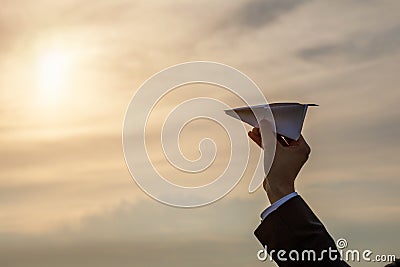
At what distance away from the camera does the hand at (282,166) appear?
5.97 m

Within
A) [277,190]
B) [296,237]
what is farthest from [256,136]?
[296,237]

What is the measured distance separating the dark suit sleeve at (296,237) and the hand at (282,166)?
0.10 meters

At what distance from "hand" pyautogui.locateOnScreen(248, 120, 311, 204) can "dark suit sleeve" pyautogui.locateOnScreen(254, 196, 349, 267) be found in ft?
0.34

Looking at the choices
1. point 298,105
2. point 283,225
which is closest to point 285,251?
point 283,225

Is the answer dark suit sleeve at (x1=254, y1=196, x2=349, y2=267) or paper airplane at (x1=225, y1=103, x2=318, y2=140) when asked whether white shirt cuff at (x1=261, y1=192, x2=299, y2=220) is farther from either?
paper airplane at (x1=225, y1=103, x2=318, y2=140)

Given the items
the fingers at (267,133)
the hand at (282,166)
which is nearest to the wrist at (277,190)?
the hand at (282,166)

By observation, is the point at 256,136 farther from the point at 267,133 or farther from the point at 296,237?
the point at 296,237

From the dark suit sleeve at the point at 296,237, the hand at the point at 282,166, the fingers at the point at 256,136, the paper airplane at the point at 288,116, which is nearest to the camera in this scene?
the dark suit sleeve at the point at 296,237

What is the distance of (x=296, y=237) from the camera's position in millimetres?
5941

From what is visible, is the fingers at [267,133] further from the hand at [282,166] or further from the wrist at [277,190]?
the wrist at [277,190]

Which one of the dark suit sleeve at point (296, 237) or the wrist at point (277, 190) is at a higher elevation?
the wrist at point (277, 190)

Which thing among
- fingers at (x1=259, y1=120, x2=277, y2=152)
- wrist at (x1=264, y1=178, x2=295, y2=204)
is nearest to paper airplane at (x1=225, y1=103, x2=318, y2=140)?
fingers at (x1=259, y1=120, x2=277, y2=152)

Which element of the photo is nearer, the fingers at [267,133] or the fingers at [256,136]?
the fingers at [267,133]

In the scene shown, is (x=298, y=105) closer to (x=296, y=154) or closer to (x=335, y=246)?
(x=296, y=154)
